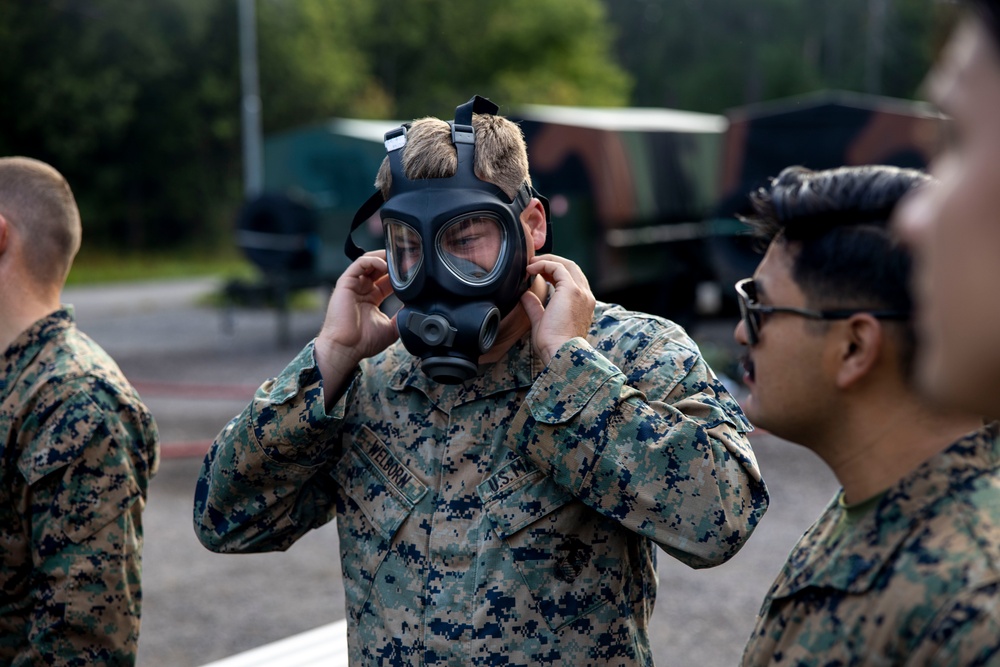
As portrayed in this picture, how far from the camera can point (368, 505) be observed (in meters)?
2.41

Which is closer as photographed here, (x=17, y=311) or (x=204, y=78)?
(x=17, y=311)

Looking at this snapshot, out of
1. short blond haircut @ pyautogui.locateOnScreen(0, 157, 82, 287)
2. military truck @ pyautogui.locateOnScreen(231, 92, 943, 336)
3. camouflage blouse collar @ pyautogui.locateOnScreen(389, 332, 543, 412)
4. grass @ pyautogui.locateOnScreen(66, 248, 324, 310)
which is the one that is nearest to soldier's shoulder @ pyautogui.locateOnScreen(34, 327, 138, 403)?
short blond haircut @ pyautogui.locateOnScreen(0, 157, 82, 287)

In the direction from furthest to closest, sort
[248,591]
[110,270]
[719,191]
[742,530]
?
1. [110,270]
2. [719,191]
3. [248,591]
4. [742,530]

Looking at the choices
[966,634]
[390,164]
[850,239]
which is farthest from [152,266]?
[966,634]

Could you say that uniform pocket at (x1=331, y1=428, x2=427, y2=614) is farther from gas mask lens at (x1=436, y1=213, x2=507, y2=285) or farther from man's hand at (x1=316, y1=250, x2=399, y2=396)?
gas mask lens at (x1=436, y1=213, x2=507, y2=285)

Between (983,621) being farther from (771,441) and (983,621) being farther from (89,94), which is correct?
(89,94)

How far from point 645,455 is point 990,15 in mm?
1263

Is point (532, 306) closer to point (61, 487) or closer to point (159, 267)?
point (61, 487)

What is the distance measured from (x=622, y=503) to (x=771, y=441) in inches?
275

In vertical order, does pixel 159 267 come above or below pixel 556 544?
below

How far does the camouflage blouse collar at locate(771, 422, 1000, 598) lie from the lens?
1537mm

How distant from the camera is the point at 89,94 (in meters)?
28.7

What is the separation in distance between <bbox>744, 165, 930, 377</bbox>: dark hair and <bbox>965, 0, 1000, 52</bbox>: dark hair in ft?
2.20

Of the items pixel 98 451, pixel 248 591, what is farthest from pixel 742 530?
pixel 248 591
